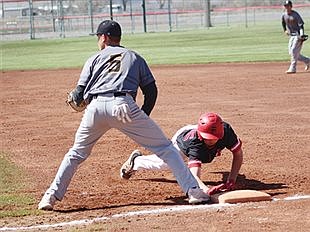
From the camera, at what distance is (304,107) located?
15047 millimetres

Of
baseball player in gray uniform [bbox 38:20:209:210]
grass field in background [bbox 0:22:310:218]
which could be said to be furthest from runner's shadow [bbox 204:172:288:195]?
grass field in background [bbox 0:22:310:218]

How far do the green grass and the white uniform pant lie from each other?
1.18ft

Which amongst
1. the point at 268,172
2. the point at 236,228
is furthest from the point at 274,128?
the point at 236,228

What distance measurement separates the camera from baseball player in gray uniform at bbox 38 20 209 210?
24.5ft

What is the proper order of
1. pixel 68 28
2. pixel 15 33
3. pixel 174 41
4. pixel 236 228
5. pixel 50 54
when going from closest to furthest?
pixel 236 228, pixel 50 54, pixel 174 41, pixel 15 33, pixel 68 28

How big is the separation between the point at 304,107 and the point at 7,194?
797cm

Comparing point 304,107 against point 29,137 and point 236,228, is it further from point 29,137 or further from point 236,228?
point 236,228

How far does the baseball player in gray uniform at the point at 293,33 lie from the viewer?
71.8 feet

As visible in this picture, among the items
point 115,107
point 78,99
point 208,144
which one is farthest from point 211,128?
point 78,99

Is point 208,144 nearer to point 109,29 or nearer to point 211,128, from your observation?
point 211,128

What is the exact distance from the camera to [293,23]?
22.4 meters

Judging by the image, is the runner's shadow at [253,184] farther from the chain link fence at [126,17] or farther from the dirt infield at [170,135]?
the chain link fence at [126,17]

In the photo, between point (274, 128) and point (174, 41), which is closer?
point (274, 128)

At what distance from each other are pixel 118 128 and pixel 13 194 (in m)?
1.58
